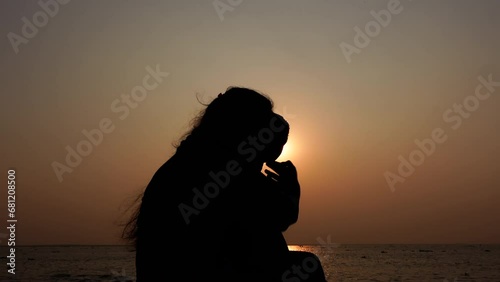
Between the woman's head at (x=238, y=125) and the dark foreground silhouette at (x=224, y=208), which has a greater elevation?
the woman's head at (x=238, y=125)

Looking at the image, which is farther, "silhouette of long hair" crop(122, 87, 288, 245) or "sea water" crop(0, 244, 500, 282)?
"sea water" crop(0, 244, 500, 282)

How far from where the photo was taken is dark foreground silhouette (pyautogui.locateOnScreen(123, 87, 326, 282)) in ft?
8.55

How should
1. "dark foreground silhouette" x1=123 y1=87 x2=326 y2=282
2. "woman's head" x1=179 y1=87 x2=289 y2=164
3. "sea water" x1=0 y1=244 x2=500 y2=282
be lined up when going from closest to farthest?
"dark foreground silhouette" x1=123 y1=87 x2=326 y2=282 → "woman's head" x1=179 y1=87 x2=289 y2=164 → "sea water" x1=0 y1=244 x2=500 y2=282

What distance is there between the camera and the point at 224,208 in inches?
102

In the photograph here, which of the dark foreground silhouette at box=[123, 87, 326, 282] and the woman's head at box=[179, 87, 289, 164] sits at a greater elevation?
the woman's head at box=[179, 87, 289, 164]

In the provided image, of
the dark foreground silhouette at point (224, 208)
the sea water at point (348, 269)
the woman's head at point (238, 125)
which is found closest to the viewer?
the dark foreground silhouette at point (224, 208)

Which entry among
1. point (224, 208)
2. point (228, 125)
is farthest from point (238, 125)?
point (224, 208)

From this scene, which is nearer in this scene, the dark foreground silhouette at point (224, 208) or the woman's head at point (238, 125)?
the dark foreground silhouette at point (224, 208)

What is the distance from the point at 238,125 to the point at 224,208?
1.39ft

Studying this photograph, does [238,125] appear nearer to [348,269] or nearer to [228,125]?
[228,125]

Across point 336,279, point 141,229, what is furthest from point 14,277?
point 141,229

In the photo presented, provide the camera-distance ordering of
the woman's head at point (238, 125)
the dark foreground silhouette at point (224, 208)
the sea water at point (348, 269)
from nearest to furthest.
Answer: the dark foreground silhouette at point (224, 208) → the woman's head at point (238, 125) → the sea water at point (348, 269)

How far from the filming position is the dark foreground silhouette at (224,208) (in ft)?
8.55

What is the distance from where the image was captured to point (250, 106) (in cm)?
281
